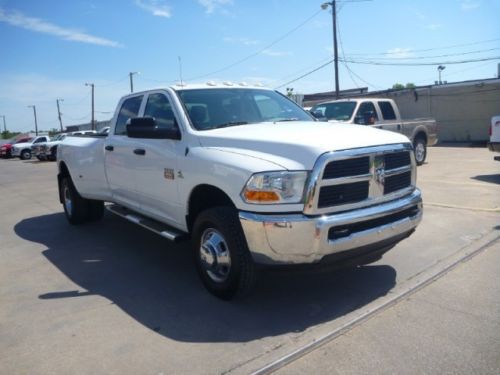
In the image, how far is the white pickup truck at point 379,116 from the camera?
11.8 meters

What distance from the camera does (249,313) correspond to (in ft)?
12.3

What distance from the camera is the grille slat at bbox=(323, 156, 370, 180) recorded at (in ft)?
11.3

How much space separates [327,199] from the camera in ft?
11.3

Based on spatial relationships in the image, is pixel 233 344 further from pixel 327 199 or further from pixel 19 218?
pixel 19 218

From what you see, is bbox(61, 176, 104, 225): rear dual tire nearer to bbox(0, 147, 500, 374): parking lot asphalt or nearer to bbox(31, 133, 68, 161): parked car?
bbox(0, 147, 500, 374): parking lot asphalt

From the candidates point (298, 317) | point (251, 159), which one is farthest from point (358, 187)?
point (298, 317)

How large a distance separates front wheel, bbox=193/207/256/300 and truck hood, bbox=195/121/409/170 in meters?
0.58

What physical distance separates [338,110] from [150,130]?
856 centimetres

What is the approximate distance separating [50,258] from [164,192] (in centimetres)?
203

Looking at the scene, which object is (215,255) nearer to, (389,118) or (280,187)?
(280,187)

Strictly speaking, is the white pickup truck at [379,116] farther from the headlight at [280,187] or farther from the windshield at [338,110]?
the headlight at [280,187]

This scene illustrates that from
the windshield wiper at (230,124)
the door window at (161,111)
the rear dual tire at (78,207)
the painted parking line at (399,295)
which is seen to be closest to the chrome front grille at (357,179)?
the painted parking line at (399,295)

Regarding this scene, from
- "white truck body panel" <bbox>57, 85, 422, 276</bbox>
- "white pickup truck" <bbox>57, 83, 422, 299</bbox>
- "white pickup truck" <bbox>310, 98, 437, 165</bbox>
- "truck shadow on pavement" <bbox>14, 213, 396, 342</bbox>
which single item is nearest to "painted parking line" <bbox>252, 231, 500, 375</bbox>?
"truck shadow on pavement" <bbox>14, 213, 396, 342</bbox>

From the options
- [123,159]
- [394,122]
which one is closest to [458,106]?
[394,122]
